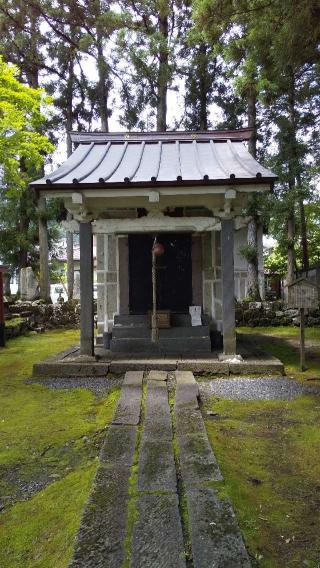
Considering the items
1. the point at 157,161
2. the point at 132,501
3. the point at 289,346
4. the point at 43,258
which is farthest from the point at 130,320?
the point at 43,258

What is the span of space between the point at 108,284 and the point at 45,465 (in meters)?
5.38

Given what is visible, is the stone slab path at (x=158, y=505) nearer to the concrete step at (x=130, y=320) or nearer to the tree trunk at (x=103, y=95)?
the concrete step at (x=130, y=320)

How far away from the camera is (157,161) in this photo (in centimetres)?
760

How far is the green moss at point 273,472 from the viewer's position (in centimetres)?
217

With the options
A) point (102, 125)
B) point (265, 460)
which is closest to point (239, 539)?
point (265, 460)

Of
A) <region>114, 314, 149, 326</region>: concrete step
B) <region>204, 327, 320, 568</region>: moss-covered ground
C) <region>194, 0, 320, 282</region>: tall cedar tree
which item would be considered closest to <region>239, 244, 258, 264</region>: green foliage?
<region>194, 0, 320, 282</region>: tall cedar tree

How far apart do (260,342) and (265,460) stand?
22.4 feet

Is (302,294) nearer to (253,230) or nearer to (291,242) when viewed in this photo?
(291,242)

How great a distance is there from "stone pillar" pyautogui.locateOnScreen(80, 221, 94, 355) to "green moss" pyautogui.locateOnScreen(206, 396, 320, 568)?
2.76 meters

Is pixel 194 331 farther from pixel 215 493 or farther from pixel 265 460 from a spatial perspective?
pixel 215 493

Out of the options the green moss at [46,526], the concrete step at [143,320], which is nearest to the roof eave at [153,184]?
the concrete step at [143,320]

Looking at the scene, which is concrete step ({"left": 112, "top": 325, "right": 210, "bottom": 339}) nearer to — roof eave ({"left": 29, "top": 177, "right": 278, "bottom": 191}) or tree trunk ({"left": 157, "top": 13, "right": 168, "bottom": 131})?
roof eave ({"left": 29, "top": 177, "right": 278, "bottom": 191})

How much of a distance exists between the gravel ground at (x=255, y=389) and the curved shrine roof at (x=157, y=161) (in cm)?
305

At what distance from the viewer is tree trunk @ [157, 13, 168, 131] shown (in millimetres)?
15359
